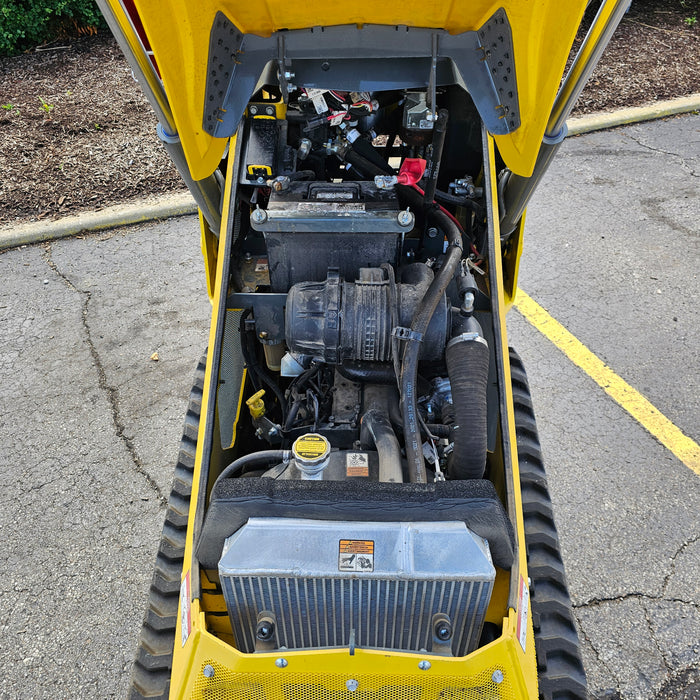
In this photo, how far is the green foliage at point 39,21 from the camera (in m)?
7.17

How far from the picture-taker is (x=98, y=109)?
6.50 m

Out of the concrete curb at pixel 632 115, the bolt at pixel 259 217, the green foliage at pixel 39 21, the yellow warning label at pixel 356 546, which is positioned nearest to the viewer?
the yellow warning label at pixel 356 546

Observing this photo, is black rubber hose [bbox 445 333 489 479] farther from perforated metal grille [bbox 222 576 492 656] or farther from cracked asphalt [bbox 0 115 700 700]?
cracked asphalt [bbox 0 115 700 700]

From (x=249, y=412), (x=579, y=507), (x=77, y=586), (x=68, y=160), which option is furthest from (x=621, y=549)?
(x=68, y=160)

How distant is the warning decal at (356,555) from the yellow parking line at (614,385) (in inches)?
97.1

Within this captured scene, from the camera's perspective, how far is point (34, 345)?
3982 mm

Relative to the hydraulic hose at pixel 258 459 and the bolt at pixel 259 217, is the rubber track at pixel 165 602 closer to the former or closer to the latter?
the hydraulic hose at pixel 258 459

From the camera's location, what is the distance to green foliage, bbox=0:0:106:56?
23.5 feet

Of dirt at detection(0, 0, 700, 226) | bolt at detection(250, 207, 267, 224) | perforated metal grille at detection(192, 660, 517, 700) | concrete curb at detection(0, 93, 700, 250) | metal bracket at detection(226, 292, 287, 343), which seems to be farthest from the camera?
dirt at detection(0, 0, 700, 226)

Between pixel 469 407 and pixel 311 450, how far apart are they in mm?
530

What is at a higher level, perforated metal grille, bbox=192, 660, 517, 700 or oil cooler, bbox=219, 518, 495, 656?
oil cooler, bbox=219, 518, 495, 656

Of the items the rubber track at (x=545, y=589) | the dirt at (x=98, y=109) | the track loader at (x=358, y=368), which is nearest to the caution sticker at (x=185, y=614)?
the track loader at (x=358, y=368)

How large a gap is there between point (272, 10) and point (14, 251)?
379 cm

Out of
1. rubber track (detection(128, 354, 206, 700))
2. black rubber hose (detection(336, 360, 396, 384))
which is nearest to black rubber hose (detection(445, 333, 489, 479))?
black rubber hose (detection(336, 360, 396, 384))
